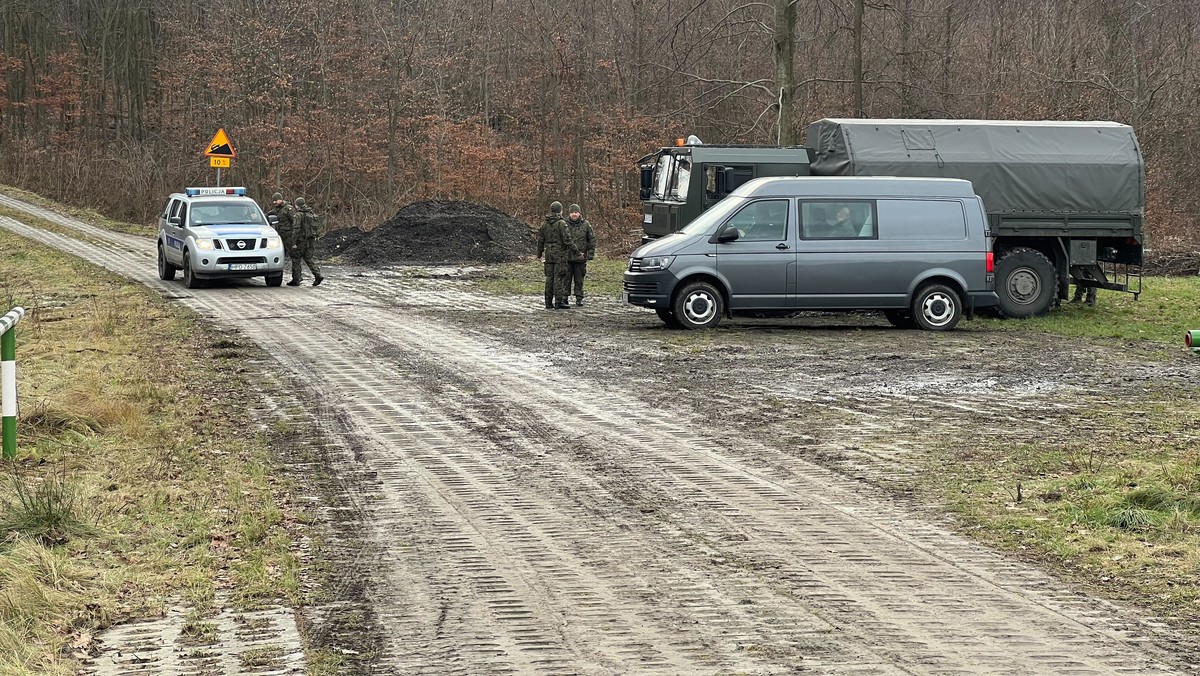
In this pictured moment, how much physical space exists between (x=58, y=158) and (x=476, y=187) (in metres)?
19.0

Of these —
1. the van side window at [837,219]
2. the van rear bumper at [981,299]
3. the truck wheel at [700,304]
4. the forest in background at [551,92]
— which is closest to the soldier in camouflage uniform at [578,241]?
the truck wheel at [700,304]

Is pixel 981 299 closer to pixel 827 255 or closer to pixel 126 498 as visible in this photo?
pixel 827 255

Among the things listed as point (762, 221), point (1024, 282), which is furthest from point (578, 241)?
point (1024, 282)

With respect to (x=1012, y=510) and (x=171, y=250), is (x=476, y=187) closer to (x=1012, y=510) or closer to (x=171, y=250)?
(x=171, y=250)

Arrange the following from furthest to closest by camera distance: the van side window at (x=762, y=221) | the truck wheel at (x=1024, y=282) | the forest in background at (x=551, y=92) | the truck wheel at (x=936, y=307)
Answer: the forest in background at (x=551, y=92) → the truck wheel at (x=1024, y=282) → the truck wheel at (x=936, y=307) → the van side window at (x=762, y=221)

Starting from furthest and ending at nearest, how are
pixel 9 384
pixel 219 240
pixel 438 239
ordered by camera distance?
pixel 438 239, pixel 219 240, pixel 9 384

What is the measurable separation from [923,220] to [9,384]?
42.8 ft

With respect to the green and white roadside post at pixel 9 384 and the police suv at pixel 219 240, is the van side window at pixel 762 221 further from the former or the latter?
the green and white roadside post at pixel 9 384

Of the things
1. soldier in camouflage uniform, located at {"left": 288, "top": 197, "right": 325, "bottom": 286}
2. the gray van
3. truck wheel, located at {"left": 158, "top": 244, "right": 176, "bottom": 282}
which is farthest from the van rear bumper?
truck wheel, located at {"left": 158, "top": 244, "right": 176, "bottom": 282}

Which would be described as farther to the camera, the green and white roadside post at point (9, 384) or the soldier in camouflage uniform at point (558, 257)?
the soldier in camouflage uniform at point (558, 257)

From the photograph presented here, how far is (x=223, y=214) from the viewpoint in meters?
25.2

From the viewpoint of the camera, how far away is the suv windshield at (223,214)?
82.0ft

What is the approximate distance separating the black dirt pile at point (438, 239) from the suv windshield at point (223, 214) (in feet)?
20.7

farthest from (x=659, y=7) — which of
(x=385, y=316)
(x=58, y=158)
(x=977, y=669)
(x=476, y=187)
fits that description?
(x=977, y=669)
